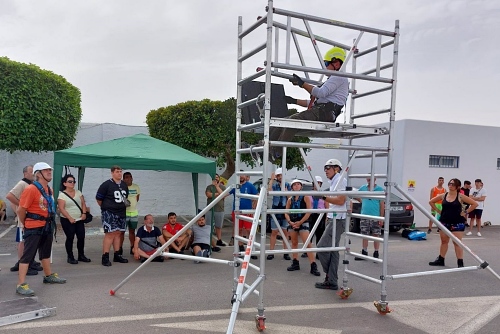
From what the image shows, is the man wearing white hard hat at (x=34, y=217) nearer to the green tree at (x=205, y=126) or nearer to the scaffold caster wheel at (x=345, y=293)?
the scaffold caster wheel at (x=345, y=293)

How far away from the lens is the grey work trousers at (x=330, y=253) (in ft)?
20.8

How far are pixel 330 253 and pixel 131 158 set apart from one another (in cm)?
439

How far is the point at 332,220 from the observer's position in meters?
6.32

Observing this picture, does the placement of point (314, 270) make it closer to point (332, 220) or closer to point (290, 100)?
point (332, 220)

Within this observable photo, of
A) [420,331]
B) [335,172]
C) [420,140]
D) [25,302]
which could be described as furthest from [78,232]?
[420,140]

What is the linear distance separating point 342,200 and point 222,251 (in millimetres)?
4683

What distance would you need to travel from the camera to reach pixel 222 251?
987 cm

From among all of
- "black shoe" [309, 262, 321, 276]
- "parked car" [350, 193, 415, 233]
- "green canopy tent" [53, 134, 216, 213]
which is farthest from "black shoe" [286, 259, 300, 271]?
"parked car" [350, 193, 415, 233]

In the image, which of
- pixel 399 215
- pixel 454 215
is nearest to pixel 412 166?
pixel 399 215

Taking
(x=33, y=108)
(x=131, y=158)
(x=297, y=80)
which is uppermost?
(x=33, y=108)

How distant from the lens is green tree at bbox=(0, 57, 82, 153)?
38.5 feet

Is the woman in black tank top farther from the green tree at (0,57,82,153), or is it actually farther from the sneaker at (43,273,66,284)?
the green tree at (0,57,82,153)

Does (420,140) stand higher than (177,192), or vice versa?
(420,140)

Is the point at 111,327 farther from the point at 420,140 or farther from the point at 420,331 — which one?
the point at 420,140
